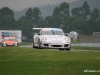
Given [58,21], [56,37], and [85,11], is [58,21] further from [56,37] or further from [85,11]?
[56,37]

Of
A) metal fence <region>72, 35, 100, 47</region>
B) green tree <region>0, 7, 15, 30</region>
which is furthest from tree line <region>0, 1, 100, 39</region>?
metal fence <region>72, 35, 100, 47</region>

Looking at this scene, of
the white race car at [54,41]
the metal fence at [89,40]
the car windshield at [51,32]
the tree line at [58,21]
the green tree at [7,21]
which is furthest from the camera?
the green tree at [7,21]

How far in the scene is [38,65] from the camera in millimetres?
11391

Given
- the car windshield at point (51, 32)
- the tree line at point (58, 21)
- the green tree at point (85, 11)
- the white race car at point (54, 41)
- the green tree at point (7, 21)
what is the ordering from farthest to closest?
the green tree at point (85, 11)
the green tree at point (7, 21)
the tree line at point (58, 21)
the car windshield at point (51, 32)
the white race car at point (54, 41)

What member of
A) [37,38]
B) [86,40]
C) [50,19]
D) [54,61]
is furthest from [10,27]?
[54,61]

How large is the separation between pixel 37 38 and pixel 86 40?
23371 millimetres

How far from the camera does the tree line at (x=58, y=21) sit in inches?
4742

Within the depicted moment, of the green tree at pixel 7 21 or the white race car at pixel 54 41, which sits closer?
the white race car at pixel 54 41

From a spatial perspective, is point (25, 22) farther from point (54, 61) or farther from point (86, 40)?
point (54, 61)

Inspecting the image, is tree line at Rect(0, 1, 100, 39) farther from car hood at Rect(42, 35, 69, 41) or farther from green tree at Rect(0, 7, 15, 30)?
car hood at Rect(42, 35, 69, 41)

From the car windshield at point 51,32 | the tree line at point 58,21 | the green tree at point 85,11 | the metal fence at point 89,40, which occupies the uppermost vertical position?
the green tree at point 85,11

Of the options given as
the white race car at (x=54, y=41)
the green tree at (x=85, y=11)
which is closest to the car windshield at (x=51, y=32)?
the white race car at (x=54, y=41)

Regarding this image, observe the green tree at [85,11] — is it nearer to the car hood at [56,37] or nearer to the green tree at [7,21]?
the green tree at [7,21]

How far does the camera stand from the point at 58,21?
130m
